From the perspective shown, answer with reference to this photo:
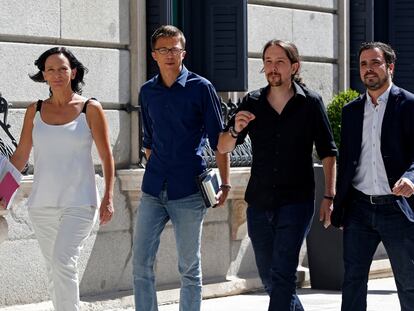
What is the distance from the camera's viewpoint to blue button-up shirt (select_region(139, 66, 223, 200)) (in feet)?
25.5

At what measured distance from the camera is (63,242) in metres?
7.32

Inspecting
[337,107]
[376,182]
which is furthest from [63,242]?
[337,107]

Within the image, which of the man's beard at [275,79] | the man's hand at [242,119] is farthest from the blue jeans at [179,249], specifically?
the man's beard at [275,79]

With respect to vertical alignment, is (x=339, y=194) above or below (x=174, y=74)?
below

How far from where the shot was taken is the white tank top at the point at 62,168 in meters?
7.44

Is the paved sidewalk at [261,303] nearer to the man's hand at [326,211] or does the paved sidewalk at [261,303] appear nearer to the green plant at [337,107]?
the green plant at [337,107]

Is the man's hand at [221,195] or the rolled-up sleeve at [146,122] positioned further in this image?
the rolled-up sleeve at [146,122]

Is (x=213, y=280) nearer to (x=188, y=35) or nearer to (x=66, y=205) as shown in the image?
(x=188, y=35)

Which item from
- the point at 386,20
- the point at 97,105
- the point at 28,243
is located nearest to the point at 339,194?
the point at 97,105

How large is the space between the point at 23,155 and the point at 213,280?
396cm

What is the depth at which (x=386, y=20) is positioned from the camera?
48.3 feet

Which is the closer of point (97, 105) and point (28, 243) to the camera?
point (97, 105)

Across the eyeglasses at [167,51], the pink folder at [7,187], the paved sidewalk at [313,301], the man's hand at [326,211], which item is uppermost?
the eyeglasses at [167,51]

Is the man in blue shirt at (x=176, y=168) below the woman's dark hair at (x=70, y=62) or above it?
below
